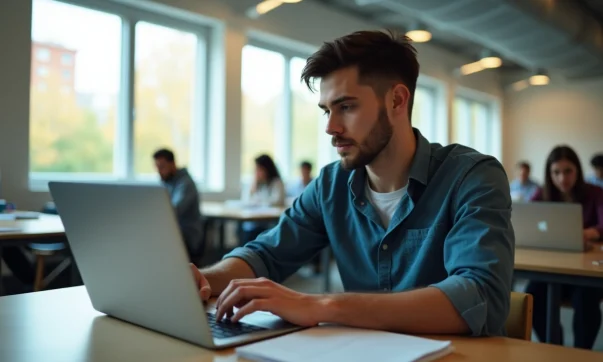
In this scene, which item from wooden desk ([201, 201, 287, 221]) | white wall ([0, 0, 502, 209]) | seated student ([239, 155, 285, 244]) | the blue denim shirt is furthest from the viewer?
seated student ([239, 155, 285, 244])

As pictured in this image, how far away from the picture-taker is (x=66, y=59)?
206 inches

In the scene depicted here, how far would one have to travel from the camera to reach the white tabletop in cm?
83

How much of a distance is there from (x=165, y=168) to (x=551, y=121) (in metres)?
8.86

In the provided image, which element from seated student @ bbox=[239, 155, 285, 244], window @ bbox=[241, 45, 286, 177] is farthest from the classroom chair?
window @ bbox=[241, 45, 286, 177]

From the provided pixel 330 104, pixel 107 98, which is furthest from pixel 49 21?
pixel 330 104

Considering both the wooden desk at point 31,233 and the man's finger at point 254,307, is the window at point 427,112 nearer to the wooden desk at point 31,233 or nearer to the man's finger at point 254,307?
the wooden desk at point 31,233

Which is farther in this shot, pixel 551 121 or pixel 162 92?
pixel 551 121

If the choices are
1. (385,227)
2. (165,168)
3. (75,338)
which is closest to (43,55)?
(165,168)

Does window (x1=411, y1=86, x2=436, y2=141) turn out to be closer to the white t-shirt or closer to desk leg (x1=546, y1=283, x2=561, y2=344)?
desk leg (x1=546, y1=283, x2=561, y2=344)

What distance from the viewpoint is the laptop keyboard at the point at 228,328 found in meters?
0.92

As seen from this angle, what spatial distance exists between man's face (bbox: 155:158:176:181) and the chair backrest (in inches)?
151

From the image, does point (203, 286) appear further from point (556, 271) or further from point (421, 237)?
point (556, 271)

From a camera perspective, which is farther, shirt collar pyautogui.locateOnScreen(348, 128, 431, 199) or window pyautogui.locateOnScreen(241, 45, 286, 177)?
window pyautogui.locateOnScreen(241, 45, 286, 177)

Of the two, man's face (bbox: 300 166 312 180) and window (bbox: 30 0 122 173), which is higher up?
window (bbox: 30 0 122 173)
